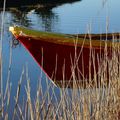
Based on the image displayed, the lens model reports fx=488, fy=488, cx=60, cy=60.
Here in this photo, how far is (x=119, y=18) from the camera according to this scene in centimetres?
1369

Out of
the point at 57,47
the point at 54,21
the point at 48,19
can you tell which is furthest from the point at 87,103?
the point at 48,19

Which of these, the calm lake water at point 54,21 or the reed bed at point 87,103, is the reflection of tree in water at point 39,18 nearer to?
the calm lake water at point 54,21

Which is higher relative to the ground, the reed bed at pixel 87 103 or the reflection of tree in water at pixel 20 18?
the reflection of tree in water at pixel 20 18

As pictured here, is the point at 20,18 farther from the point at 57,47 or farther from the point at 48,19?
the point at 57,47

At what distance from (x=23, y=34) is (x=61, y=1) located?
12708 mm

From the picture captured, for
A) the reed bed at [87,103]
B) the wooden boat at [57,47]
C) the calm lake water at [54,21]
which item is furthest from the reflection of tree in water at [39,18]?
the reed bed at [87,103]

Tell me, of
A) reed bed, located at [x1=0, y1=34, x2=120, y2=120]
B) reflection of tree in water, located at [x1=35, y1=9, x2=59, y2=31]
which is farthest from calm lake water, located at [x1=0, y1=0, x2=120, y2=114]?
reed bed, located at [x1=0, y1=34, x2=120, y2=120]

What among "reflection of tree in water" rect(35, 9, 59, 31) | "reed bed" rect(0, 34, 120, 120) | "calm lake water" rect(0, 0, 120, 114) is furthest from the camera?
"reflection of tree in water" rect(35, 9, 59, 31)

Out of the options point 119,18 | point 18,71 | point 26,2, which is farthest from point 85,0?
point 18,71

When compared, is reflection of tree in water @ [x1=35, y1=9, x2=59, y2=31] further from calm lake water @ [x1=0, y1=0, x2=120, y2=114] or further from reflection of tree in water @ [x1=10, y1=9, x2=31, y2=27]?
reflection of tree in water @ [x1=10, y1=9, x2=31, y2=27]

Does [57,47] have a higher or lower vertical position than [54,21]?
lower

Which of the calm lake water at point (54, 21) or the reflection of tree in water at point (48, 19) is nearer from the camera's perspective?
the calm lake water at point (54, 21)

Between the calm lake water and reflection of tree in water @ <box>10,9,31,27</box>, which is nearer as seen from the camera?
the calm lake water

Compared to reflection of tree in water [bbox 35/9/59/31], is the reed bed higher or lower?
lower
